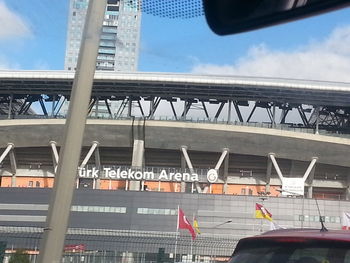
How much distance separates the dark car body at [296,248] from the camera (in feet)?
11.9

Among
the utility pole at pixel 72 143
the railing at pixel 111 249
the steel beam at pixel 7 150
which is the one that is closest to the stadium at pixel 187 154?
the steel beam at pixel 7 150

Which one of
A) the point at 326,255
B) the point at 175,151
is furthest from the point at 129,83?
the point at 326,255

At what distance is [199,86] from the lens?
66.2 meters

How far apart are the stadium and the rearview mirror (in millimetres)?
59257

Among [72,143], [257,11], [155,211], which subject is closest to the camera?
[257,11]

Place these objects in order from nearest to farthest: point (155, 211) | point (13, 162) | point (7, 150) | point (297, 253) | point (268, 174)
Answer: point (297, 253) → point (155, 211) → point (7, 150) → point (268, 174) → point (13, 162)

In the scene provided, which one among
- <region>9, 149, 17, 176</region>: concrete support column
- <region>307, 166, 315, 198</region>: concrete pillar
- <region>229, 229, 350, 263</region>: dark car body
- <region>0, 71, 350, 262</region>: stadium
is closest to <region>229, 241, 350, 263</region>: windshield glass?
<region>229, 229, 350, 263</region>: dark car body

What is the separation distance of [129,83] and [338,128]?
31126 mm

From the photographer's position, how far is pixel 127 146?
68.8m

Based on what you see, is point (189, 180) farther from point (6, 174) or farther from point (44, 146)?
point (6, 174)

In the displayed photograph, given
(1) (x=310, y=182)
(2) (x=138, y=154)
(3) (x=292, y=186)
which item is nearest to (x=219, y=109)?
(2) (x=138, y=154)

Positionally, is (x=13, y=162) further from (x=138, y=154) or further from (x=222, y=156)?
(x=222, y=156)

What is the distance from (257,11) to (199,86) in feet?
208

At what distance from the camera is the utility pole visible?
4.59 metres
